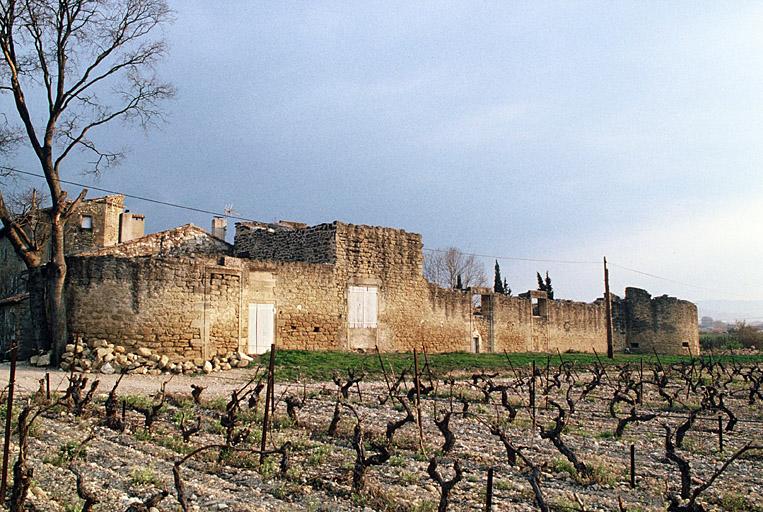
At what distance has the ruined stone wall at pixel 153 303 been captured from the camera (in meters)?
15.5

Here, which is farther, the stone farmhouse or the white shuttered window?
the white shuttered window

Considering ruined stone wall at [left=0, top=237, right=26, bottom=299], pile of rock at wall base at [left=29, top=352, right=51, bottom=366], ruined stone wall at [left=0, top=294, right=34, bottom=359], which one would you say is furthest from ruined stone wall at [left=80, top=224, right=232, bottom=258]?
ruined stone wall at [left=0, top=237, right=26, bottom=299]

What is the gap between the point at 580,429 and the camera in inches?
363

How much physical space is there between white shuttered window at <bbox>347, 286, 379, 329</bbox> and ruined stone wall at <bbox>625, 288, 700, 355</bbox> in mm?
19664

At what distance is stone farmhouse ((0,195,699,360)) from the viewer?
52.0 feet

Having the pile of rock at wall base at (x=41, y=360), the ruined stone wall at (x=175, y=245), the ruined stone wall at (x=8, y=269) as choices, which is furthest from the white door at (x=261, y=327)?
the ruined stone wall at (x=8, y=269)

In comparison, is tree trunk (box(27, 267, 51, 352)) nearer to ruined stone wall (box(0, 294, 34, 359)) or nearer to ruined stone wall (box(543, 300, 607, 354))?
ruined stone wall (box(0, 294, 34, 359))

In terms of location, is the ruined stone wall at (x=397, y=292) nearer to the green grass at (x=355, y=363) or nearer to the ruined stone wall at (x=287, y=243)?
the ruined stone wall at (x=287, y=243)

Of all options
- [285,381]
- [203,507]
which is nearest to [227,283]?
[285,381]

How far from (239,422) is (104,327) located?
8.33 m

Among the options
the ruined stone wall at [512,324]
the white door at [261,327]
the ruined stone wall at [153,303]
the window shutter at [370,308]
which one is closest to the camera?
the ruined stone wall at [153,303]

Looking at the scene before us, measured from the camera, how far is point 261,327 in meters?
18.7

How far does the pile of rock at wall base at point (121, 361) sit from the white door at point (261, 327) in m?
2.01

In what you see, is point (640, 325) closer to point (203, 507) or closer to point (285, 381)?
point (285, 381)
